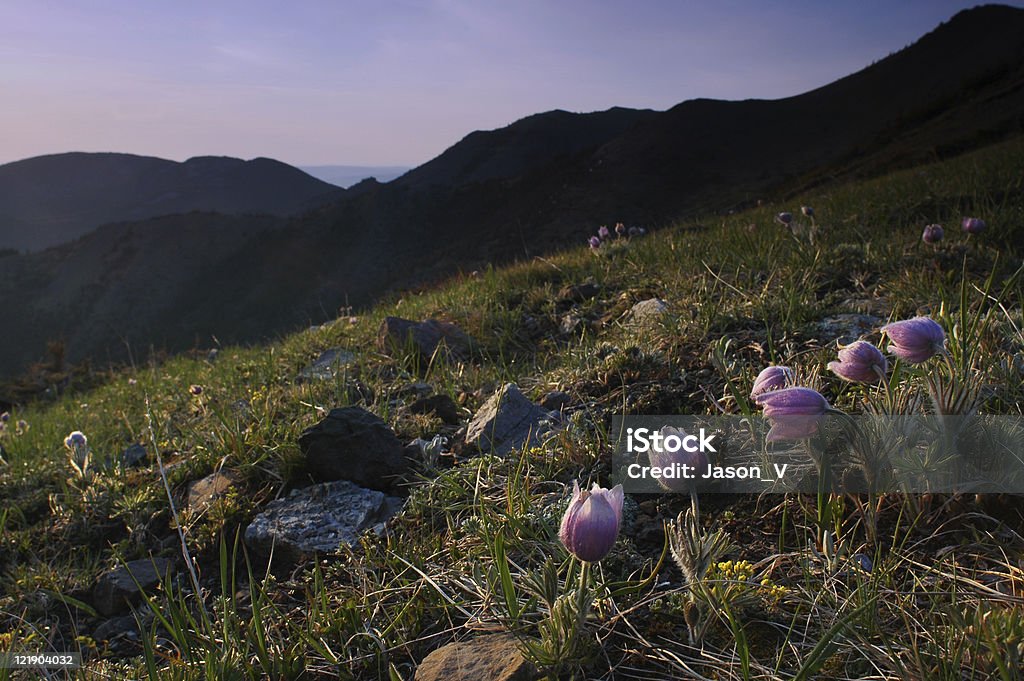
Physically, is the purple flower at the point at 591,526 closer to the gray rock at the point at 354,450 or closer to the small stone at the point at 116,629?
the gray rock at the point at 354,450

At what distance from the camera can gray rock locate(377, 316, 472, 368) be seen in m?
3.67

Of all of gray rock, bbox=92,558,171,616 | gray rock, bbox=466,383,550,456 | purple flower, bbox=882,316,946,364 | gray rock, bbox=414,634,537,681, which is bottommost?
gray rock, bbox=92,558,171,616

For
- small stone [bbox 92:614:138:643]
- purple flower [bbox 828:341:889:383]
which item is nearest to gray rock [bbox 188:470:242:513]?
small stone [bbox 92:614:138:643]

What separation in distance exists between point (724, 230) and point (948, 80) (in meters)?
36.2

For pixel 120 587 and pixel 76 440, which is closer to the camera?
pixel 120 587

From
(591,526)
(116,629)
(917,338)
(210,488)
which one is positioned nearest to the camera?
(591,526)

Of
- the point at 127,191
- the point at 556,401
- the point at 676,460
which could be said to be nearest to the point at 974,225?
the point at 556,401

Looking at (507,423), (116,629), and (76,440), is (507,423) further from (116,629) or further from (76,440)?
(76,440)

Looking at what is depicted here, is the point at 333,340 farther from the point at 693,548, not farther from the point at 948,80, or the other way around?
the point at 948,80

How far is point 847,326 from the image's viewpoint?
2779 millimetres

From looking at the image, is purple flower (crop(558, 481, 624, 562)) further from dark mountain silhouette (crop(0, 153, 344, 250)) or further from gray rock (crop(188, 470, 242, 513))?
dark mountain silhouette (crop(0, 153, 344, 250))

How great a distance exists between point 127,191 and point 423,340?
7100 cm

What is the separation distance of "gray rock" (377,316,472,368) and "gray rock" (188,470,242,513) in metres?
1.27

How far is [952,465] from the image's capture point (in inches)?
58.1
